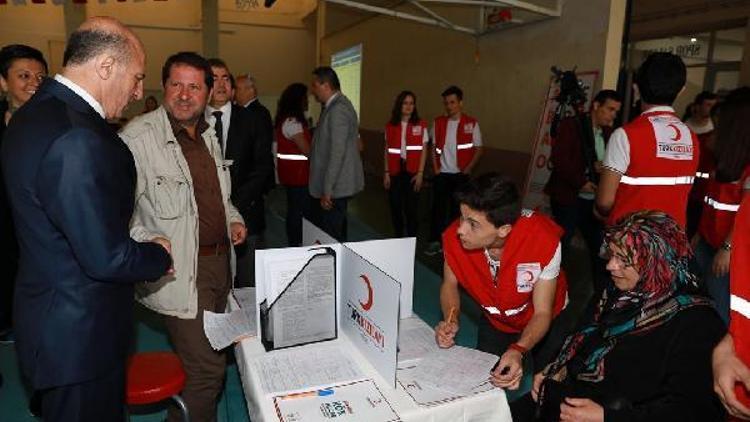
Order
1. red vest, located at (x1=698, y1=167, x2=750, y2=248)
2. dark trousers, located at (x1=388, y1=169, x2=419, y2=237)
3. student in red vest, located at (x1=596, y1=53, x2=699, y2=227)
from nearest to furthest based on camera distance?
student in red vest, located at (x1=596, y1=53, x2=699, y2=227)
red vest, located at (x1=698, y1=167, x2=750, y2=248)
dark trousers, located at (x1=388, y1=169, x2=419, y2=237)

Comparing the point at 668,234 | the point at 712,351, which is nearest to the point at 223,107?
the point at 668,234

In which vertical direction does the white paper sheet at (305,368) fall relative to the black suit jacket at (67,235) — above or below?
below

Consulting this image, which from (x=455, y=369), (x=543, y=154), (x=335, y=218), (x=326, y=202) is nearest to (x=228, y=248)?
(x=455, y=369)

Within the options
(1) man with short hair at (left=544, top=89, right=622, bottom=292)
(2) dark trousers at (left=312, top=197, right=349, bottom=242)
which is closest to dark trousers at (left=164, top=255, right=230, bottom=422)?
(2) dark trousers at (left=312, top=197, right=349, bottom=242)

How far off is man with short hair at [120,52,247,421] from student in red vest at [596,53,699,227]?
165 cm

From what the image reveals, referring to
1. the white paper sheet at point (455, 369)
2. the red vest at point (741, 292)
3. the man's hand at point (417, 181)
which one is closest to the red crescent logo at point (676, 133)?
the red vest at point (741, 292)

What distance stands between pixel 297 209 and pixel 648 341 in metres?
3.02

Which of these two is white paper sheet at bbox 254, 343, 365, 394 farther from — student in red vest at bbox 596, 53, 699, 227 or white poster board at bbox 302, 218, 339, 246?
student in red vest at bbox 596, 53, 699, 227

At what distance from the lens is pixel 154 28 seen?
1166 cm

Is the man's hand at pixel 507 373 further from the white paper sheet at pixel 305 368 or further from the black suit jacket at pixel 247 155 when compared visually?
the black suit jacket at pixel 247 155

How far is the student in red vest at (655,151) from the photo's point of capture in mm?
2193

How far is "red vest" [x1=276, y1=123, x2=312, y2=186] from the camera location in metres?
3.83

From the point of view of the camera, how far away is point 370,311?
4.52ft

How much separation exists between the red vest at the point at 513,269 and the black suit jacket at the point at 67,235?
1019 millimetres
